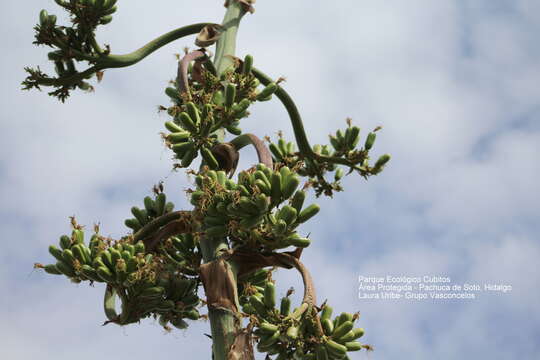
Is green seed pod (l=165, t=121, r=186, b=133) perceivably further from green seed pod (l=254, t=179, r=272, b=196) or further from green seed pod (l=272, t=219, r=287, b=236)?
green seed pod (l=272, t=219, r=287, b=236)

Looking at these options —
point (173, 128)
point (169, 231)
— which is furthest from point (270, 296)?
point (173, 128)

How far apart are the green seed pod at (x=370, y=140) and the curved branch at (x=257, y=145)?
5.28 feet

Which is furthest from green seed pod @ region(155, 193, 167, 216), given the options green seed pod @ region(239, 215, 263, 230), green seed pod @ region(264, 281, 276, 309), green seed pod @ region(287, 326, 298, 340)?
green seed pod @ region(287, 326, 298, 340)

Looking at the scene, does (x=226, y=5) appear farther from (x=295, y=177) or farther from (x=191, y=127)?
(x=295, y=177)

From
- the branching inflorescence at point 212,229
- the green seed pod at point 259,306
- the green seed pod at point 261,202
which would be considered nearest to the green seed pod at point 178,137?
the branching inflorescence at point 212,229

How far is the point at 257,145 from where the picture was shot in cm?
495

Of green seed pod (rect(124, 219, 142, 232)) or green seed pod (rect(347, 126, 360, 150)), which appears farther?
green seed pod (rect(347, 126, 360, 150))

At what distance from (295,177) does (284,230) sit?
34cm

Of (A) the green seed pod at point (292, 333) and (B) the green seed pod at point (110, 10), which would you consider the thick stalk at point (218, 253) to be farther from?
(B) the green seed pod at point (110, 10)

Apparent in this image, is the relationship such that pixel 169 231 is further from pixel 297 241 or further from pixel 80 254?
pixel 297 241

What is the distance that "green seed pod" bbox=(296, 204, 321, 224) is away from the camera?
428 cm

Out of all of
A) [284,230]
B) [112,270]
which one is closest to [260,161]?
[284,230]

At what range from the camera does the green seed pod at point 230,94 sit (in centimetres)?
483

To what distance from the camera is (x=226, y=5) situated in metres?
6.39
